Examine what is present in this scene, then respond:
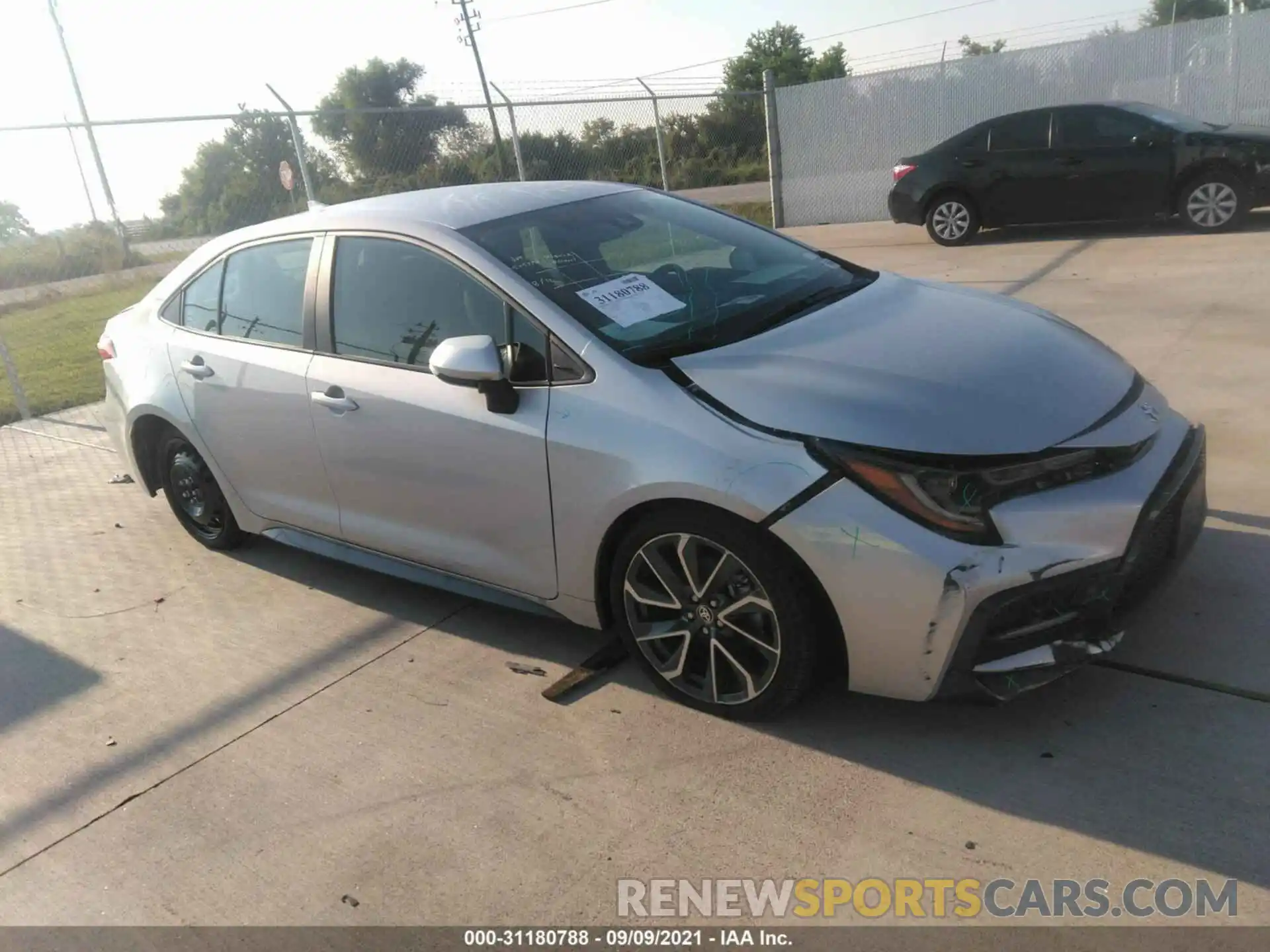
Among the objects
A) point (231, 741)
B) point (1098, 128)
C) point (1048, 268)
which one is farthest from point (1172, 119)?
point (231, 741)

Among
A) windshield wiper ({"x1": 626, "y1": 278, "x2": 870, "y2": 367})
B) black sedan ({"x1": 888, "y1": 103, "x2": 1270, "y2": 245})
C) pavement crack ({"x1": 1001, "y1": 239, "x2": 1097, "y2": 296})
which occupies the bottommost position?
pavement crack ({"x1": 1001, "y1": 239, "x2": 1097, "y2": 296})

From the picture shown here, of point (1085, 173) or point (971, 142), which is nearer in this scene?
point (1085, 173)

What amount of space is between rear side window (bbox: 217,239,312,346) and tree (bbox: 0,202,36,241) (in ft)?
19.8

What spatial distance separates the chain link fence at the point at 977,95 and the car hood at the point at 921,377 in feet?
41.3

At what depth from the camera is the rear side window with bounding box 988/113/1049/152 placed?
11.9 metres

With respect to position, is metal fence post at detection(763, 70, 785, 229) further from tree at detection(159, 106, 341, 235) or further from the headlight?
the headlight

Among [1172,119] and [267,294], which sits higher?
[267,294]

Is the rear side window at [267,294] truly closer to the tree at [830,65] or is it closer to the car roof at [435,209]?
the car roof at [435,209]

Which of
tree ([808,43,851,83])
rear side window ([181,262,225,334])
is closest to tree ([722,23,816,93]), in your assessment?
tree ([808,43,851,83])

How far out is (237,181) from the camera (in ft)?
33.9

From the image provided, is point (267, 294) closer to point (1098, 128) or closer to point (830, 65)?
point (1098, 128)

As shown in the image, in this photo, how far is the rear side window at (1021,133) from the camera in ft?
38.9

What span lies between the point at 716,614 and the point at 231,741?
1.76 meters

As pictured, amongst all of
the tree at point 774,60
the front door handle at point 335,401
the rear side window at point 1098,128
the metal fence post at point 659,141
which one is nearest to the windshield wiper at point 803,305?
the front door handle at point 335,401
